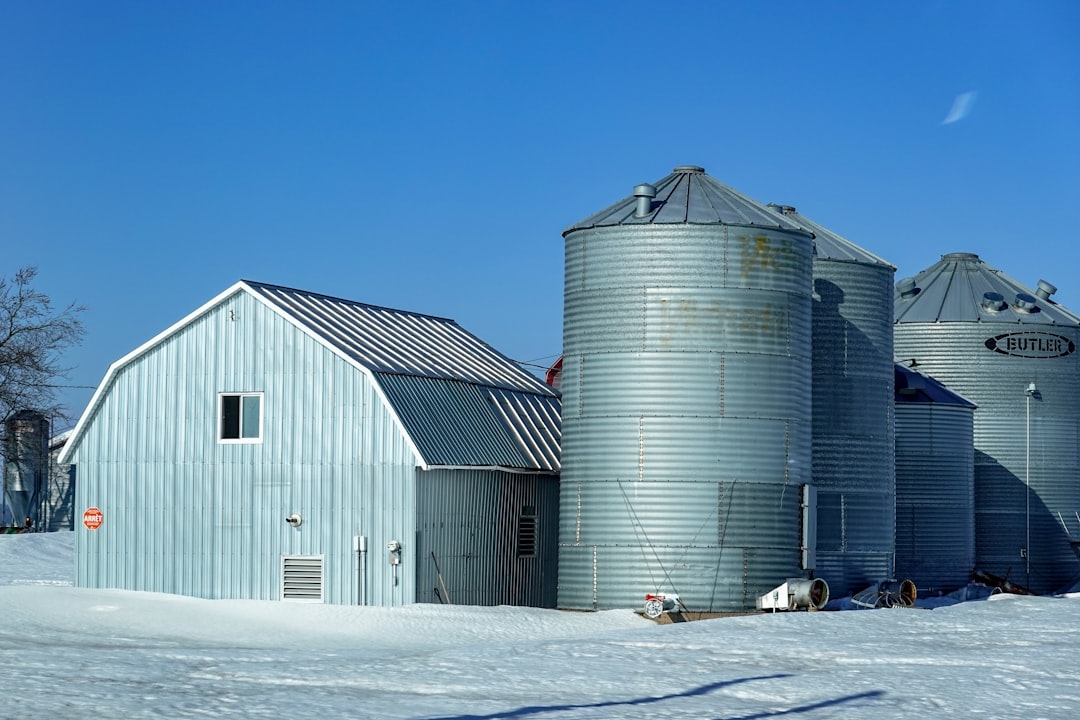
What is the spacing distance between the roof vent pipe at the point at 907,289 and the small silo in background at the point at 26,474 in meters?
41.2

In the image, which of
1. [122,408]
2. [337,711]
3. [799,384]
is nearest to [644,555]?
[799,384]

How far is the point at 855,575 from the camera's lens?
1583 inches

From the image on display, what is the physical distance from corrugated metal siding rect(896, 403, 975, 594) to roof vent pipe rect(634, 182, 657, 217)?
1384cm

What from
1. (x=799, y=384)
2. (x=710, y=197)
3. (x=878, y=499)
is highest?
(x=710, y=197)

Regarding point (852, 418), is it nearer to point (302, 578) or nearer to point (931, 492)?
point (931, 492)

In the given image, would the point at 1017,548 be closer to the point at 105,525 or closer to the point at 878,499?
the point at 878,499

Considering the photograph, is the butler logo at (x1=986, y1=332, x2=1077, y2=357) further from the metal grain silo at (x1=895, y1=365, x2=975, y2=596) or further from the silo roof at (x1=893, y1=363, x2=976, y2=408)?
the metal grain silo at (x1=895, y1=365, x2=975, y2=596)

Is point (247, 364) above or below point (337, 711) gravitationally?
above

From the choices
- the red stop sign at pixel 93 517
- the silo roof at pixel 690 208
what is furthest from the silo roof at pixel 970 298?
the red stop sign at pixel 93 517

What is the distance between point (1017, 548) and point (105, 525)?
3021cm

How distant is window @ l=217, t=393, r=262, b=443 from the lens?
120 ft

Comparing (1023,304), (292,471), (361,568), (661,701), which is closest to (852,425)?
(361,568)

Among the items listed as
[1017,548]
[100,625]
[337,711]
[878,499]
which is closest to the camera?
[337,711]

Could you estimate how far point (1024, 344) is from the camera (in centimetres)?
5344
